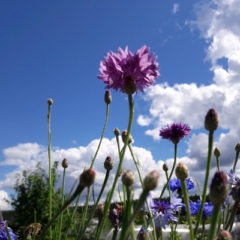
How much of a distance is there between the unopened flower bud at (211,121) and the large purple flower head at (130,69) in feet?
1.13

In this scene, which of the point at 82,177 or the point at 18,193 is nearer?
the point at 82,177

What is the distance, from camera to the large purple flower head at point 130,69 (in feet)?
5.45

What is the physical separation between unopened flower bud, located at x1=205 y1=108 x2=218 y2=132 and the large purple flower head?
1.13 ft

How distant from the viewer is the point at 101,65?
177 cm

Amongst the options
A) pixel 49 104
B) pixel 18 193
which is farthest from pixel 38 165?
pixel 49 104

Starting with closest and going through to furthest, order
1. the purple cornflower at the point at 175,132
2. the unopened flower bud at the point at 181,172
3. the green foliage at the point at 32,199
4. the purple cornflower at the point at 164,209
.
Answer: the unopened flower bud at the point at 181,172 → the purple cornflower at the point at 164,209 → the purple cornflower at the point at 175,132 → the green foliage at the point at 32,199

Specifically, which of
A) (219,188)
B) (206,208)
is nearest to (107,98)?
(206,208)

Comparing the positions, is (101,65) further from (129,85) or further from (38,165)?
(38,165)

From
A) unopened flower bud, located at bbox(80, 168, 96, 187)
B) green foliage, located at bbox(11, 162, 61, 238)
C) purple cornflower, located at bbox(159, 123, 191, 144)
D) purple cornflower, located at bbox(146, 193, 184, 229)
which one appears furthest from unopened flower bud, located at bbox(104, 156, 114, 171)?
green foliage, located at bbox(11, 162, 61, 238)

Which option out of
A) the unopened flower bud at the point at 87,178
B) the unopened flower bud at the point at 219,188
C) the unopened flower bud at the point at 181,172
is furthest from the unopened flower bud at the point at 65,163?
the unopened flower bud at the point at 219,188

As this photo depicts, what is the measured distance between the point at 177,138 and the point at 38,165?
15707 millimetres

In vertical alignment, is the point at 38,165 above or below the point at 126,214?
above

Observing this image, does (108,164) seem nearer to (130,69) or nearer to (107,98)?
(130,69)

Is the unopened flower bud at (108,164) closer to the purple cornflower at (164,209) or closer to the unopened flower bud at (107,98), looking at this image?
the purple cornflower at (164,209)
